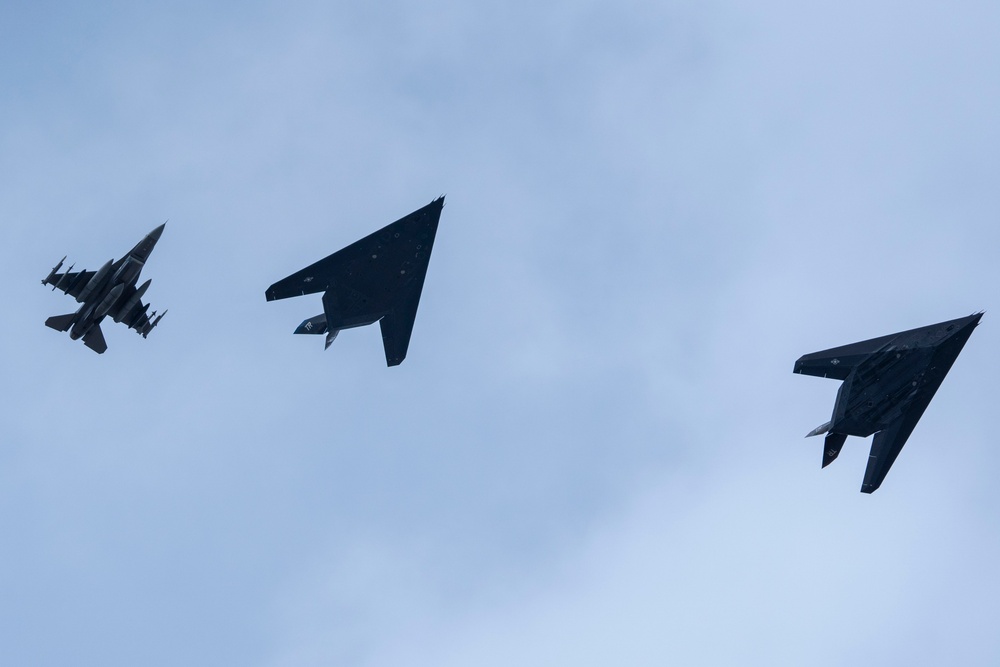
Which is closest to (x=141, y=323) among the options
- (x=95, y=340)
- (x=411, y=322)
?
(x=95, y=340)

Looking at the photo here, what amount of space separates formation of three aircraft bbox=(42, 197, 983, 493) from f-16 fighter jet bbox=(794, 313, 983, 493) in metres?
0.07

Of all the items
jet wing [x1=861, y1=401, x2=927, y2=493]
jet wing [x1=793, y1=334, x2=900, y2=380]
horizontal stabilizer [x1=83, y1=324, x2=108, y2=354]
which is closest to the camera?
jet wing [x1=793, y1=334, x2=900, y2=380]

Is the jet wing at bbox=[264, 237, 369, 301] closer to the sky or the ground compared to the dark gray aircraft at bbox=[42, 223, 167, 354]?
closer to the ground

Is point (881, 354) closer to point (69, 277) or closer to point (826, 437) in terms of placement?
point (826, 437)

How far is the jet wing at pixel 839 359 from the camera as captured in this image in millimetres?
72738

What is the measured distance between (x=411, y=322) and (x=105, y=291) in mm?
23000

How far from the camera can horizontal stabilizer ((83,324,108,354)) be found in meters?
78.4

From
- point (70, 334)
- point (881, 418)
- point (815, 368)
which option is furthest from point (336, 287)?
point (881, 418)

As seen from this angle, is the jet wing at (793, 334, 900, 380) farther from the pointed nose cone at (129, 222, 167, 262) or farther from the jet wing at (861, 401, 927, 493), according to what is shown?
the pointed nose cone at (129, 222, 167, 262)

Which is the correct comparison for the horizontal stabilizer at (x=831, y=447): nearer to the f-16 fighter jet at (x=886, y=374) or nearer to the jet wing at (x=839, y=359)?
the f-16 fighter jet at (x=886, y=374)

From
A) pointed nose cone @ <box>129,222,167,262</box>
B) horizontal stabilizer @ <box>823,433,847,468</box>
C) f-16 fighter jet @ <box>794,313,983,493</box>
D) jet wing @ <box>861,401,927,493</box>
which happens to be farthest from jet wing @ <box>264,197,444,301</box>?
jet wing @ <box>861,401,927,493</box>

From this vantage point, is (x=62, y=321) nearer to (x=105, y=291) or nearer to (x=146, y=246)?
(x=105, y=291)

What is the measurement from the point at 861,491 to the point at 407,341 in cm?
3585

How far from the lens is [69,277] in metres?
75.3
